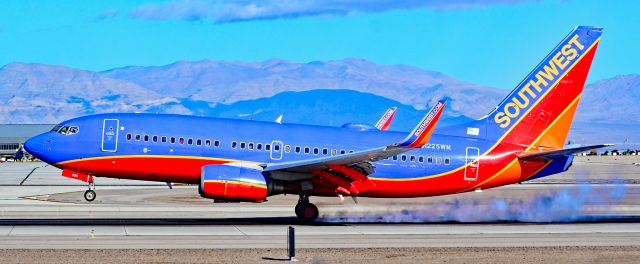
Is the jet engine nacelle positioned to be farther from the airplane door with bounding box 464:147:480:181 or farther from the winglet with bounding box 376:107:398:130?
the winglet with bounding box 376:107:398:130

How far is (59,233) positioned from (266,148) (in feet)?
31.7

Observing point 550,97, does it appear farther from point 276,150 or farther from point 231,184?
point 231,184

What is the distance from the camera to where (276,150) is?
41.1m

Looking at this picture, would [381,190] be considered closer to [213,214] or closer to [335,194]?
[335,194]

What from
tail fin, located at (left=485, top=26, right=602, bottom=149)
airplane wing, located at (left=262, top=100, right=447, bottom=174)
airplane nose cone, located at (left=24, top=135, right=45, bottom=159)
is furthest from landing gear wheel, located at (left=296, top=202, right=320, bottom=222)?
airplane nose cone, located at (left=24, top=135, right=45, bottom=159)

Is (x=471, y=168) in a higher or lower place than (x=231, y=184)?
higher

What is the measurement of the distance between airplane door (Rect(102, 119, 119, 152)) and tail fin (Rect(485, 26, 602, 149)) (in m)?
15.3

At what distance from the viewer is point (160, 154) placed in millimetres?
40469

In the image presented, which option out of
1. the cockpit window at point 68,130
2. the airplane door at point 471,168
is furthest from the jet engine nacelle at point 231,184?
the airplane door at point 471,168

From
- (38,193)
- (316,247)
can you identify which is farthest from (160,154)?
(38,193)

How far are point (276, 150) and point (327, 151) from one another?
2145 millimetres

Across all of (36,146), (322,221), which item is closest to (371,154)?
(322,221)

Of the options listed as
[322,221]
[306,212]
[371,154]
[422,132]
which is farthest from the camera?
[322,221]

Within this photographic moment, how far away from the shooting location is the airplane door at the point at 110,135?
40688 mm
